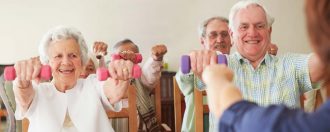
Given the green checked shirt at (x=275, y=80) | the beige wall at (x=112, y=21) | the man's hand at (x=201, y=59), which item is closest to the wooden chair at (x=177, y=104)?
the green checked shirt at (x=275, y=80)

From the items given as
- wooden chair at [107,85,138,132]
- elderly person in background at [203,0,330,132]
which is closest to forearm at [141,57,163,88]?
wooden chair at [107,85,138,132]

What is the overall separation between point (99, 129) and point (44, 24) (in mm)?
2535

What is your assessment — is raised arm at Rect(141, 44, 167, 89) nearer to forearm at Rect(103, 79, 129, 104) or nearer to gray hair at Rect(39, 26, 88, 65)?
gray hair at Rect(39, 26, 88, 65)

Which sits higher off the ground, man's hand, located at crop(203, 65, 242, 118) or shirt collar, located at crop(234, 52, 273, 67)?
shirt collar, located at crop(234, 52, 273, 67)

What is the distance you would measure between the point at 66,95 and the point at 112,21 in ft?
7.96

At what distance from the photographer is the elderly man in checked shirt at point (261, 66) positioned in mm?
1404

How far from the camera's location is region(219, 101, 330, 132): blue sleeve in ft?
1.81

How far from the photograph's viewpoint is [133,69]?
1.19 meters

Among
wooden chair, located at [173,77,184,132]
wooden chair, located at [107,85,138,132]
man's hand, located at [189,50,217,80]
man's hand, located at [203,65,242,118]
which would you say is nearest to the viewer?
man's hand, located at [203,65,242,118]

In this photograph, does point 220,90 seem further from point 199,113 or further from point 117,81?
point 199,113

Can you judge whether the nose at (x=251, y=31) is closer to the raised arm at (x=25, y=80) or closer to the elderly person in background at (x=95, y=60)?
the raised arm at (x=25, y=80)

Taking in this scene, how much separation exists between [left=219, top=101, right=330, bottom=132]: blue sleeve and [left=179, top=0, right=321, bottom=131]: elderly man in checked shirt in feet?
2.65

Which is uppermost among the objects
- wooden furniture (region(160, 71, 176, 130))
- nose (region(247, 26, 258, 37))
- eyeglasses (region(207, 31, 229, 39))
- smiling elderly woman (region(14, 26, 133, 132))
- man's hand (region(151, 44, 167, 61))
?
eyeglasses (region(207, 31, 229, 39))

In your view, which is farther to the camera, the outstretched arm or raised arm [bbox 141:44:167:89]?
raised arm [bbox 141:44:167:89]
